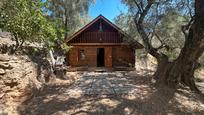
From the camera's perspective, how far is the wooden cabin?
19031 millimetres

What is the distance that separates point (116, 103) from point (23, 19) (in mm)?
4785

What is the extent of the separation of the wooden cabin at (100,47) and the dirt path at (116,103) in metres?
10.1

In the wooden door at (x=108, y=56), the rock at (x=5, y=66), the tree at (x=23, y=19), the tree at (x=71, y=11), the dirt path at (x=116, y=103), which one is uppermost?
the tree at (x=71, y=11)

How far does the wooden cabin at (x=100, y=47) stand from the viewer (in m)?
19.0

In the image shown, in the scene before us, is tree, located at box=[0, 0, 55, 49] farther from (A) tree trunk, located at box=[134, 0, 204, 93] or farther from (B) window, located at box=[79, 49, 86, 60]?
(B) window, located at box=[79, 49, 86, 60]

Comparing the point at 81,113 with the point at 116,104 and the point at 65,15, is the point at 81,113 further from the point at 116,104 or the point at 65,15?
the point at 65,15

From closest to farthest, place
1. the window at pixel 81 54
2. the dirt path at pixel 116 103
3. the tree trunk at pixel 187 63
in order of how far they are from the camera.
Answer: the dirt path at pixel 116 103, the tree trunk at pixel 187 63, the window at pixel 81 54

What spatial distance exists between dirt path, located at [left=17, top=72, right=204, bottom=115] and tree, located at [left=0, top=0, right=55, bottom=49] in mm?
2545

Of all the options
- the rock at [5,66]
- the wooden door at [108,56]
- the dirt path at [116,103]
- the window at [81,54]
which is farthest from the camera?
the window at [81,54]

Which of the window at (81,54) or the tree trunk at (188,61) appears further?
the window at (81,54)

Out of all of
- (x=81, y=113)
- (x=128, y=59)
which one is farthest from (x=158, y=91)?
(x=128, y=59)

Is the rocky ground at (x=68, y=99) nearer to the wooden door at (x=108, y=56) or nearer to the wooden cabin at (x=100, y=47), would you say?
the wooden cabin at (x=100, y=47)

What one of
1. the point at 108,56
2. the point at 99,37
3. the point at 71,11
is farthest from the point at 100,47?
the point at 71,11

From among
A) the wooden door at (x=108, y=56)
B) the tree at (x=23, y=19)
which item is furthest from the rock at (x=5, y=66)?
the wooden door at (x=108, y=56)
